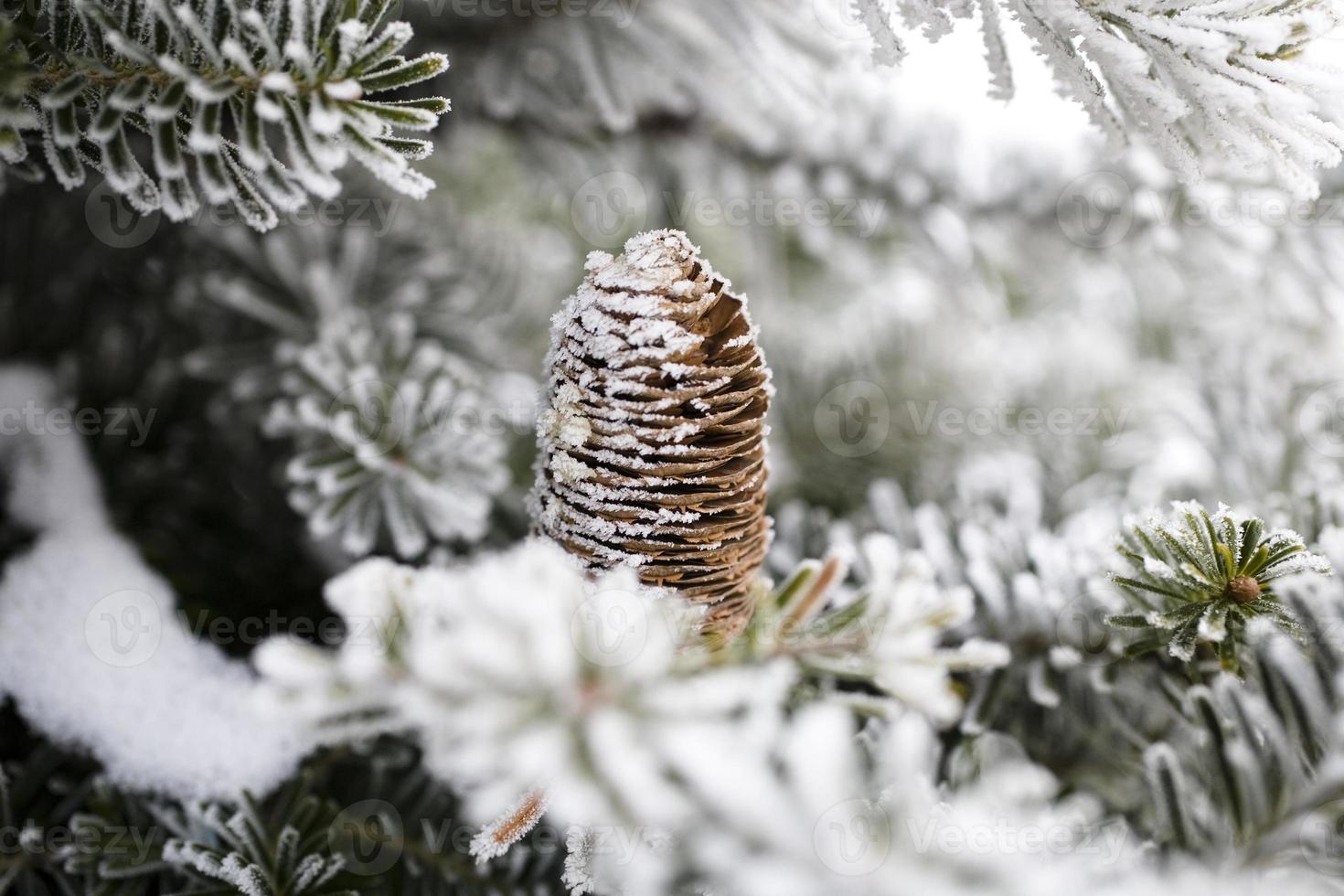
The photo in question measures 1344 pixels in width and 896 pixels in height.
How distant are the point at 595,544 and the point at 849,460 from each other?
1.21 ft

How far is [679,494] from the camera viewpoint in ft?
1.02

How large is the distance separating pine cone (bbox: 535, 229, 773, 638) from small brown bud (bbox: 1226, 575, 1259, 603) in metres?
0.18

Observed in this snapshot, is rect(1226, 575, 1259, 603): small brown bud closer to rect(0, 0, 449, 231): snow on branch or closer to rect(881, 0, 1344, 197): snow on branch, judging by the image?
rect(881, 0, 1344, 197): snow on branch

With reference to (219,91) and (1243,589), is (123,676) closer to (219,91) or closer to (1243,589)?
(219,91)

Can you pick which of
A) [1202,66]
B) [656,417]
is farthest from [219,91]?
[1202,66]

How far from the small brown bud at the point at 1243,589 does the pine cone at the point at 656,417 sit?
0.18 meters

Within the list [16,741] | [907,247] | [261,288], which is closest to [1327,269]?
[907,247]

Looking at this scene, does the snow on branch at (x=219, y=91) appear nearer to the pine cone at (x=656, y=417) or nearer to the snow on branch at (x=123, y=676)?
the pine cone at (x=656, y=417)

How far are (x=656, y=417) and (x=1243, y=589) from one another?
220 mm

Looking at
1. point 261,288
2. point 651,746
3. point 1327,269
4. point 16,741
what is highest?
point 1327,269

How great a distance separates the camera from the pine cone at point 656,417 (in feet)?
0.99

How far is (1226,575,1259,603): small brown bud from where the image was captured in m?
0.32

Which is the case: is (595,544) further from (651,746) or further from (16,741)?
(16,741)

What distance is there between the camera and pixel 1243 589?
1.06ft
